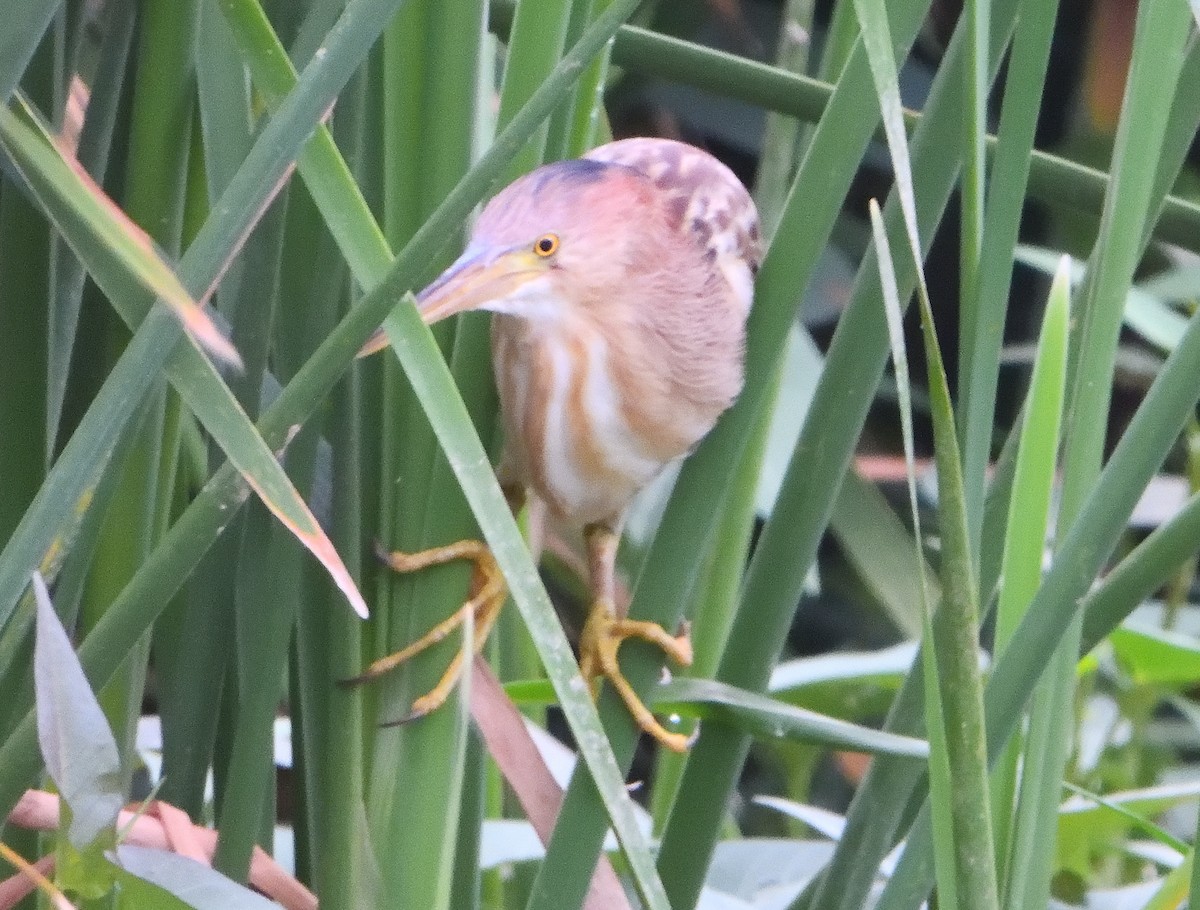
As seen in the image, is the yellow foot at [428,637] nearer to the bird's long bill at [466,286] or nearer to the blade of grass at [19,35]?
the bird's long bill at [466,286]

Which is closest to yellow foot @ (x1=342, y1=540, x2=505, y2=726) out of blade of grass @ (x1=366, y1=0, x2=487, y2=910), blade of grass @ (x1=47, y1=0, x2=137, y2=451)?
blade of grass @ (x1=366, y1=0, x2=487, y2=910)

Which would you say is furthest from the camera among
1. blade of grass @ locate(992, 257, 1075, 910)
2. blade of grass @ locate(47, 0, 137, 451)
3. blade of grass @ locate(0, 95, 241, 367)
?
blade of grass @ locate(47, 0, 137, 451)

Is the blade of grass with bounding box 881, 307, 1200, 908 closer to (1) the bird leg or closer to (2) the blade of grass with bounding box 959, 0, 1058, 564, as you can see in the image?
(2) the blade of grass with bounding box 959, 0, 1058, 564

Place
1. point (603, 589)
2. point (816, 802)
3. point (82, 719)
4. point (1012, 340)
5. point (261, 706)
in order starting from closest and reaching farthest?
point (82, 719) < point (261, 706) < point (603, 589) < point (816, 802) < point (1012, 340)

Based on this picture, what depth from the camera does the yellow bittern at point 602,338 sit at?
2.11ft

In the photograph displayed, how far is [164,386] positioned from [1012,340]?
137 centimetres

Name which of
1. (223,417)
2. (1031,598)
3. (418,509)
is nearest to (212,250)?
(223,417)

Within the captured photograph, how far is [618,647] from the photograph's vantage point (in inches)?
28.8

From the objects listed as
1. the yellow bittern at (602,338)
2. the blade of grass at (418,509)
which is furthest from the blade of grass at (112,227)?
the yellow bittern at (602,338)

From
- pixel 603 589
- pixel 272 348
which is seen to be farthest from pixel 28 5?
pixel 603 589

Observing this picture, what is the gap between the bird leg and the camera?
0.59m

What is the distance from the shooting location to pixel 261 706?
20.5 inches

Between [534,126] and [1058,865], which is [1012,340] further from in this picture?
[534,126]

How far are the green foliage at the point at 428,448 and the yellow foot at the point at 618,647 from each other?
0.03 feet
